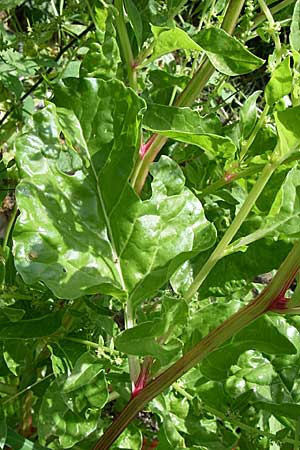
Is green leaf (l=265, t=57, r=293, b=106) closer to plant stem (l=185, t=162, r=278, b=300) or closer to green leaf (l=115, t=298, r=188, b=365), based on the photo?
plant stem (l=185, t=162, r=278, b=300)

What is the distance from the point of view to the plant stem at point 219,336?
665mm

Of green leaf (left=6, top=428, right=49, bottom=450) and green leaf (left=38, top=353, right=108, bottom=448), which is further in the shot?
green leaf (left=6, top=428, right=49, bottom=450)

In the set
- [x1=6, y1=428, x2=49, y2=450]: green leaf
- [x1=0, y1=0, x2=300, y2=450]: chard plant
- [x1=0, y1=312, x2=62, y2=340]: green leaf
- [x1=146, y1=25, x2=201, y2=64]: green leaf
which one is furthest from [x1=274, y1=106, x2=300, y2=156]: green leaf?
[x1=6, y1=428, x2=49, y2=450]: green leaf

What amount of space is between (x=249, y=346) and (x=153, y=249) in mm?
136

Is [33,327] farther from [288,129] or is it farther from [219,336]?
[288,129]

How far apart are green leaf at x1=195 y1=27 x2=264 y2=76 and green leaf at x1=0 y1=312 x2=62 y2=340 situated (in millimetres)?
331

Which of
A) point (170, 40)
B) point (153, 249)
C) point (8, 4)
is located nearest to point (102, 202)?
point (153, 249)

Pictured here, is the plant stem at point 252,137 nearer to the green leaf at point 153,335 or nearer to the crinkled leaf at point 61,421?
the green leaf at point 153,335

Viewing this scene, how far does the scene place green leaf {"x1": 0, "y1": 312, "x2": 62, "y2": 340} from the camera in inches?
33.1

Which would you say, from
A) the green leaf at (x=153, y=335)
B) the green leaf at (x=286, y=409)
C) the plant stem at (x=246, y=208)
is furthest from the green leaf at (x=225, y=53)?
the green leaf at (x=286, y=409)

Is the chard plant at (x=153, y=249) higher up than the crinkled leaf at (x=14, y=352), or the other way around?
the chard plant at (x=153, y=249)

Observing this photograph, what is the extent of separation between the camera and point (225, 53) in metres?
0.74

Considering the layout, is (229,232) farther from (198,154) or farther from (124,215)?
(198,154)

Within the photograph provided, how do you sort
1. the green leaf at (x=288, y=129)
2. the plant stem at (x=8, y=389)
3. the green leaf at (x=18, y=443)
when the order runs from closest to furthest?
the green leaf at (x=288, y=129), the green leaf at (x=18, y=443), the plant stem at (x=8, y=389)
